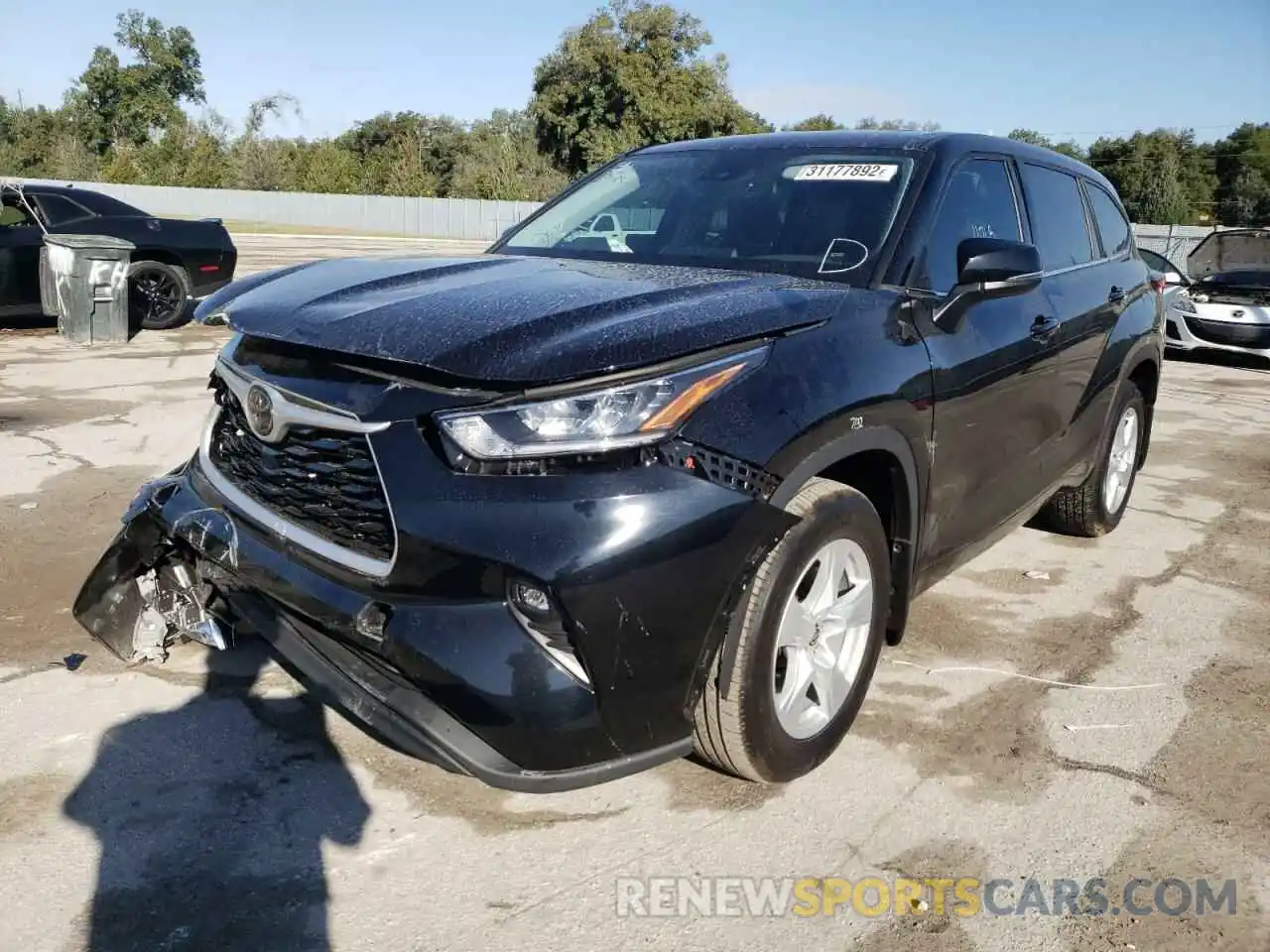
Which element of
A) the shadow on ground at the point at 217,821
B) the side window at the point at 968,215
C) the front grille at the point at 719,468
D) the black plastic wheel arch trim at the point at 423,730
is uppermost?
the side window at the point at 968,215

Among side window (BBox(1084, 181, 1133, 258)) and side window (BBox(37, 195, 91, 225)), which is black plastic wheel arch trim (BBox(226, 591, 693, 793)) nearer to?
side window (BBox(1084, 181, 1133, 258))

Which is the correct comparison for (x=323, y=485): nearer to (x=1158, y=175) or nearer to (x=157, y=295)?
(x=157, y=295)

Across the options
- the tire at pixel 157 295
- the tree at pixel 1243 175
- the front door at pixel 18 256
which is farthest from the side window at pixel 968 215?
the tree at pixel 1243 175

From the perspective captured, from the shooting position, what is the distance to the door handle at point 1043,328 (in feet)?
12.6

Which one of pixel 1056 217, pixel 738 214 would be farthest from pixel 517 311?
pixel 1056 217

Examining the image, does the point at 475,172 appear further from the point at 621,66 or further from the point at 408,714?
the point at 408,714

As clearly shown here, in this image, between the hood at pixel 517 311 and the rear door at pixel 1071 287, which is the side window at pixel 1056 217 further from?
the hood at pixel 517 311

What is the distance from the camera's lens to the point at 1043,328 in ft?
12.8

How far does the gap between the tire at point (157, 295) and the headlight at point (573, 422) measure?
10526 millimetres

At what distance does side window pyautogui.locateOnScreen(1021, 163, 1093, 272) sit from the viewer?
4242mm

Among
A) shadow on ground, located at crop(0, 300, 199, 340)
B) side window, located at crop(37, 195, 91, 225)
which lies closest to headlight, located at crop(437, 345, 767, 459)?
shadow on ground, located at crop(0, 300, 199, 340)

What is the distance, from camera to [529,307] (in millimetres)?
2582

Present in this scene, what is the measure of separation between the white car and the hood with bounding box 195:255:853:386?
448 inches

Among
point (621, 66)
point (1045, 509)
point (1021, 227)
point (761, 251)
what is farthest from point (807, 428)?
point (621, 66)
